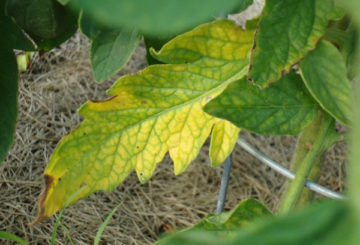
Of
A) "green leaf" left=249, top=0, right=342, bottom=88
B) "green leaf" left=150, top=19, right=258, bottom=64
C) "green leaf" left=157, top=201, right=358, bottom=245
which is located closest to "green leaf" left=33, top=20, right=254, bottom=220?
"green leaf" left=150, top=19, right=258, bottom=64

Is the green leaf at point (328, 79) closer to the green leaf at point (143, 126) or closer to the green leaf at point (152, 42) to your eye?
the green leaf at point (143, 126)

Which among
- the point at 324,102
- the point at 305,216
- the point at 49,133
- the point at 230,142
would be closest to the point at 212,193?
the point at 49,133

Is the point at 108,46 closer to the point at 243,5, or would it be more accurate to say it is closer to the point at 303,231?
the point at 243,5

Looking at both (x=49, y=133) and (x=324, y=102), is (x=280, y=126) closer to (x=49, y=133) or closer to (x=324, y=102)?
(x=324, y=102)

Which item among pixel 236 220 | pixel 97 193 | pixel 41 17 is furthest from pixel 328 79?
pixel 97 193

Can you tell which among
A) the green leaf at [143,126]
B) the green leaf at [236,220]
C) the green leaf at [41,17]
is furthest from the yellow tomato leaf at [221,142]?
the green leaf at [41,17]

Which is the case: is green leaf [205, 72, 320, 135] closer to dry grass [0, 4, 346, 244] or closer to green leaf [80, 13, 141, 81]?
green leaf [80, 13, 141, 81]
